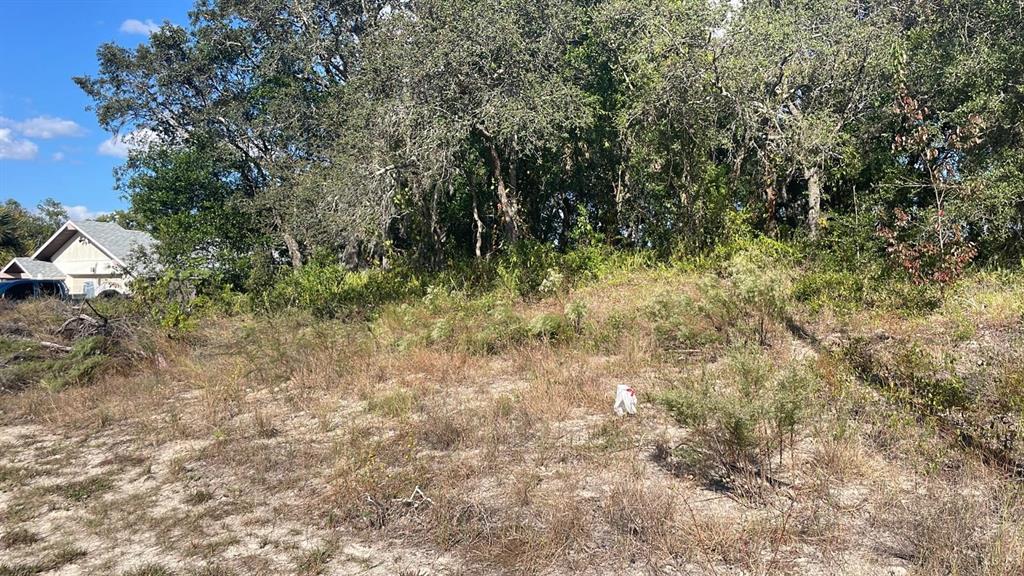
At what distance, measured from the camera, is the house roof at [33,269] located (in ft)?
96.7

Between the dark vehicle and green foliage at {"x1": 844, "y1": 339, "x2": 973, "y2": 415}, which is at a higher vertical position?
the dark vehicle

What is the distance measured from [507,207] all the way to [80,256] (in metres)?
26.1

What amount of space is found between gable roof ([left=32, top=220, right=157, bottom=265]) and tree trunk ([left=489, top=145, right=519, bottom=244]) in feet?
65.9

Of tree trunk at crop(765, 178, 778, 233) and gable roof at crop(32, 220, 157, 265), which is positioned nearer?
tree trunk at crop(765, 178, 778, 233)

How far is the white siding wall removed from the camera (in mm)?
28453

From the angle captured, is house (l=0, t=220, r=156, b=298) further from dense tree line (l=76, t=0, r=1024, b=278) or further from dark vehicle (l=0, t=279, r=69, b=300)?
dense tree line (l=76, t=0, r=1024, b=278)

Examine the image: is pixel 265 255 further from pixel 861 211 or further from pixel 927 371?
pixel 927 371

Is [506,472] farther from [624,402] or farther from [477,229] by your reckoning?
[477,229]

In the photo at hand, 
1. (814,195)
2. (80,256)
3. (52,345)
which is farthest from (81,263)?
(814,195)

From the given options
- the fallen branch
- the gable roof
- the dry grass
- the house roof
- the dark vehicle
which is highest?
the gable roof

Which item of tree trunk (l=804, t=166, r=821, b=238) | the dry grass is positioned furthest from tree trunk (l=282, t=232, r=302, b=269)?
tree trunk (l=804, t=166, r=821, b=238)

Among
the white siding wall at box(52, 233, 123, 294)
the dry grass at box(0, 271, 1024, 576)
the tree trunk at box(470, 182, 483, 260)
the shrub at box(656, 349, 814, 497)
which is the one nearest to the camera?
the dry grass at box(0, 271, 1024, 576)

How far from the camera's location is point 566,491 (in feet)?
13.2

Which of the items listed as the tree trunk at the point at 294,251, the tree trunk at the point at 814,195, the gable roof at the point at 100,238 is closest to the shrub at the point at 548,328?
the tree trunk at the point at 814,195
